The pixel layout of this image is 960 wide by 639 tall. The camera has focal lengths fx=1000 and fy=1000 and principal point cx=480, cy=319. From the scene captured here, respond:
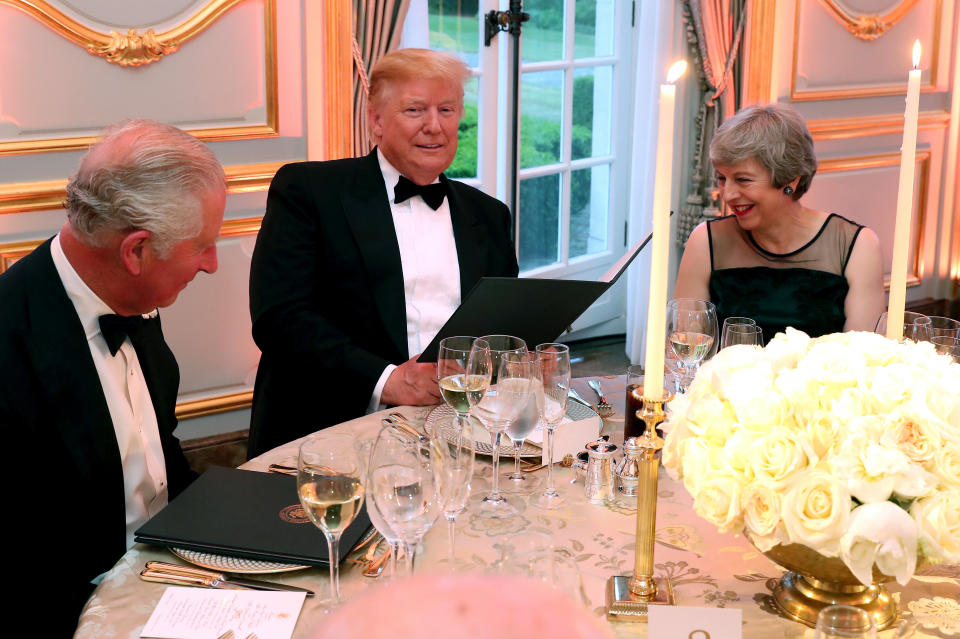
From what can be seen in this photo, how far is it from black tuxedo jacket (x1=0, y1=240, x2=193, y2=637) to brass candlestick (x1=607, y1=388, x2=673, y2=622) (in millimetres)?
825

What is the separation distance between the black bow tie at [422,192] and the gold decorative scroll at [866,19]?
123 inches

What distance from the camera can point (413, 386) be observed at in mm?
2131

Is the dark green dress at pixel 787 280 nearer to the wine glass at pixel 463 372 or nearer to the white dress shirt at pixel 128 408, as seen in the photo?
the wine glass at pixel 463 372

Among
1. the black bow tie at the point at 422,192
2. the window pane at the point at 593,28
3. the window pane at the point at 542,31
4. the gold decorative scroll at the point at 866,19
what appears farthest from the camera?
the gold decorative scroll at the point at 866,19

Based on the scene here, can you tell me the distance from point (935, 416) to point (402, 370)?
131 centimetres

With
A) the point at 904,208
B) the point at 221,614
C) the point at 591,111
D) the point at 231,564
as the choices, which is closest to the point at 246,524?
the point at 231,564

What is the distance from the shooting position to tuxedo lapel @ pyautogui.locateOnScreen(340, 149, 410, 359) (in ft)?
8.34

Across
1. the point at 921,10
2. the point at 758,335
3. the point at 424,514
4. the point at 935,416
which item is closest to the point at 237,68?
the point at 758,335

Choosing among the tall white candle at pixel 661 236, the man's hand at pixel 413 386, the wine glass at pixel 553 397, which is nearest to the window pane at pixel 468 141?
the man's hand at pixel 413 386

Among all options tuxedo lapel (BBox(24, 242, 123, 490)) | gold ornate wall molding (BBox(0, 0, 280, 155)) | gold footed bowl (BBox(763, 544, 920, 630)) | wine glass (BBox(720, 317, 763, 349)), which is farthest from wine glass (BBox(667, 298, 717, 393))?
gold ornate wall molding (BBox(0, 0, 280, 155))

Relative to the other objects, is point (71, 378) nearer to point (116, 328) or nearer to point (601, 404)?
point (116, 328)

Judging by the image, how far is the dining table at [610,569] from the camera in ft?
4.04

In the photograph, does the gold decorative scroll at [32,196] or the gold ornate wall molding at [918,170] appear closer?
the gold decorative scroll at [32,196]

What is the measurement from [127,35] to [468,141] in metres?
1.59
